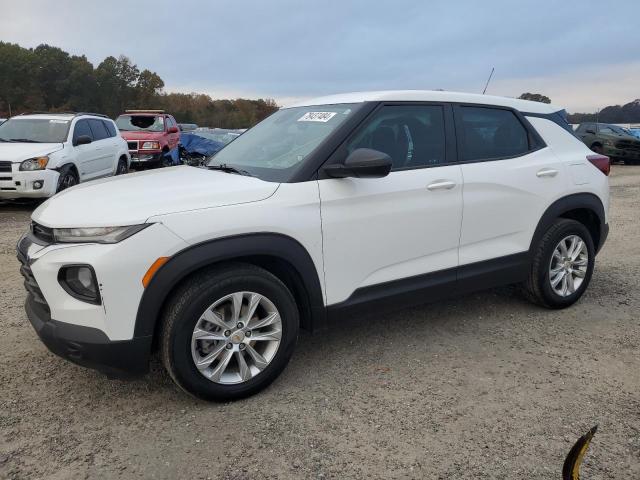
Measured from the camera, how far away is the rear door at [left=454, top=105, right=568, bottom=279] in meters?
3.73

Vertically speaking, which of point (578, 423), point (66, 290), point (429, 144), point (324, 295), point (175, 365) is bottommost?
point (578, 423)

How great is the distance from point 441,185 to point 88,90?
6715cm

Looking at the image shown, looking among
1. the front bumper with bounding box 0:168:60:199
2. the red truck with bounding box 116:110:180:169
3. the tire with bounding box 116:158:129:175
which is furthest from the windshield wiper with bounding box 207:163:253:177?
the red truck with bounding box 116:110:180:169

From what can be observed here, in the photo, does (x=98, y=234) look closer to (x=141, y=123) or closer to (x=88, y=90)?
(x=141, y=123)

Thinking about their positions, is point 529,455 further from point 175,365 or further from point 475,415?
point 175,365

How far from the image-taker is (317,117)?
3625 millimetres

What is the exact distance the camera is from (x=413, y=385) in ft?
10.5

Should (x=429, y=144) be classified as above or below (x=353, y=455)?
above

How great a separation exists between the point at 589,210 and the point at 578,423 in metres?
2.21

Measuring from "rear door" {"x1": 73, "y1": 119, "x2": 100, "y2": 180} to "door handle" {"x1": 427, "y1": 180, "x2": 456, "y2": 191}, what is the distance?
26.0 ft

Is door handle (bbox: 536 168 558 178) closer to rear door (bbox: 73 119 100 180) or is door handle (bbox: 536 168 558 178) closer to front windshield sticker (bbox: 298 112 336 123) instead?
front windshield sticker (bbox: 298 112 336 123)

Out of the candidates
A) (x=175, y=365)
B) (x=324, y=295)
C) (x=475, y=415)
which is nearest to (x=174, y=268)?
(x=175, y=365)

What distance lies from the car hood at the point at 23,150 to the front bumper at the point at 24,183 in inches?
7.2

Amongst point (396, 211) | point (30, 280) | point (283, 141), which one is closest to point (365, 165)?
point (396, 211)
